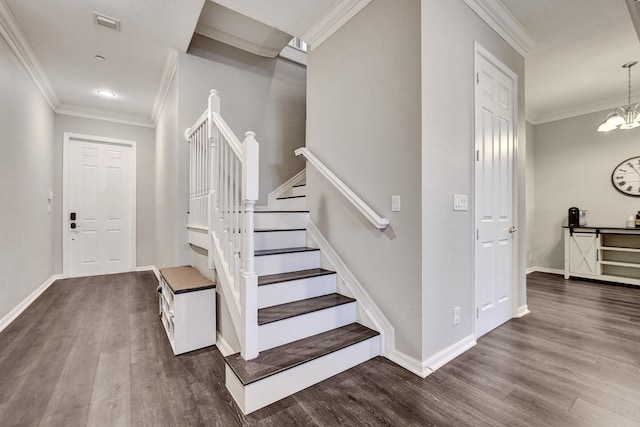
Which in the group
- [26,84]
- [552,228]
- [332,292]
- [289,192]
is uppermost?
[26,84]

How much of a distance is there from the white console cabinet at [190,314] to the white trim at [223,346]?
0.05 meters

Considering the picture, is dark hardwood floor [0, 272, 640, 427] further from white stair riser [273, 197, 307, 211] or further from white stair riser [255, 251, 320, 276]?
white stair riser [273, 197, 307, 211]

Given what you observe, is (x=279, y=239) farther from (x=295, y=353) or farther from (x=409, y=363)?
(x=409, y=363)

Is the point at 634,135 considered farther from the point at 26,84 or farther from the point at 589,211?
the point at 26,84

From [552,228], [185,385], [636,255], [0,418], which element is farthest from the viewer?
[552,228]

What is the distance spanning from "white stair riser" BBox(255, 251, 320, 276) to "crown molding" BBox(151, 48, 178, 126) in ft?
8.23

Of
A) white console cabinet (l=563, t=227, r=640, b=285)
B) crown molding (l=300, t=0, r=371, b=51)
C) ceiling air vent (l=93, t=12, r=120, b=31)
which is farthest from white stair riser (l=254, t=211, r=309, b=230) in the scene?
white console cabinet (l=563, t=227, r=640, b=285)

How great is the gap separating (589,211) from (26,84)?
803 centimetres

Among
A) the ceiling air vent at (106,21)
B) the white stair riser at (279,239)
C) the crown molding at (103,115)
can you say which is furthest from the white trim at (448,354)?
the crown molding at (103,115)

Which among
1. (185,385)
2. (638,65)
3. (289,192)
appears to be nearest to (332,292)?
(185,385)

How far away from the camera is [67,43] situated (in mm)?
3043

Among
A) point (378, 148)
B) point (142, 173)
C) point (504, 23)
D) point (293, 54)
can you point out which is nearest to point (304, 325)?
point (378, 148)

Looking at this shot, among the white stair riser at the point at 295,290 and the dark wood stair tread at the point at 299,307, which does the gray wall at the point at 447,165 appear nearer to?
the dark wood stair tread at the point at 299,307

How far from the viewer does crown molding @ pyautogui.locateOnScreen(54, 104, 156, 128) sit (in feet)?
15.4
